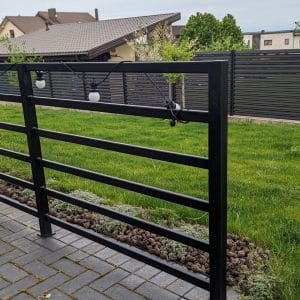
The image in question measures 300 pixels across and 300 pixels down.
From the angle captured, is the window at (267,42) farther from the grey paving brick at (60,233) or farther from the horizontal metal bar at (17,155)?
the grey paving brick at (60,233)

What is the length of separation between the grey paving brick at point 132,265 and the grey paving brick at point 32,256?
2.15ft

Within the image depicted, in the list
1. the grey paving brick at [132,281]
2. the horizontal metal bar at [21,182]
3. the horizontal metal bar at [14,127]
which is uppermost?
the horizontal metal bar at [14,127]

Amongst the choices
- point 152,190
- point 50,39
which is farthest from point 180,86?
point 50,39

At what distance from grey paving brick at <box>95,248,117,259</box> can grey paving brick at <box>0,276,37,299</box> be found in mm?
520

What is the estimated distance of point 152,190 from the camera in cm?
260

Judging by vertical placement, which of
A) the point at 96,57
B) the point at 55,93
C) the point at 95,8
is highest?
the point at 95,8

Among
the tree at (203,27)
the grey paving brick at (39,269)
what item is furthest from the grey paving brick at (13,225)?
the tree at (203,27)

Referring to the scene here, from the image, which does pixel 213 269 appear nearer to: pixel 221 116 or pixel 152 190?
pixel 152 190

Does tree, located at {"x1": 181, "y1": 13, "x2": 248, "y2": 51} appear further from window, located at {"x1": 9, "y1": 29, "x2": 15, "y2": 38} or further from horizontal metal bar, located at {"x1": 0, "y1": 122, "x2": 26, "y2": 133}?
horizontal metal bar, located at {"x1": 0, "y1": 122, "x2": 26, "y2": 133}

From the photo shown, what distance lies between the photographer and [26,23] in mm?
42750

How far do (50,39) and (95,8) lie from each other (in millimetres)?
26371

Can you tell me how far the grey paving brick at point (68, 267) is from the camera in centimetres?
291

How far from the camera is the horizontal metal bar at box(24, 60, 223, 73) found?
211 cm

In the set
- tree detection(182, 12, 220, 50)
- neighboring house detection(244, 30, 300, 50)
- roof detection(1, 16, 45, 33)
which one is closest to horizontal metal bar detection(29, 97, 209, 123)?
tree detection(182, 12, 220, 50)
